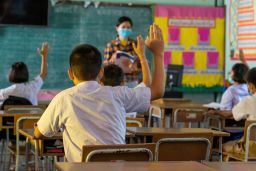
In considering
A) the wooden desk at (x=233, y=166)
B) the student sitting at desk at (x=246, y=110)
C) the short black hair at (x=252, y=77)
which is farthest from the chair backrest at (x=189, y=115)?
the wooden desk at (x=233, y=166)

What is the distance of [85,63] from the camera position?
335 centimetres

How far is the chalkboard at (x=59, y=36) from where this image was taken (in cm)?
930

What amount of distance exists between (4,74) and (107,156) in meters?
6.56

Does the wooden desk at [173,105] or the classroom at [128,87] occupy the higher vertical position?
the classroom at [128,87]

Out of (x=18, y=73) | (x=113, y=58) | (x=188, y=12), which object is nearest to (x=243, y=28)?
(x=188, y=12)

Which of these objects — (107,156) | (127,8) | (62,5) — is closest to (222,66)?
(127,8)

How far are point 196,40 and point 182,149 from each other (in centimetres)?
641

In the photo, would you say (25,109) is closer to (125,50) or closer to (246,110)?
(246,110)

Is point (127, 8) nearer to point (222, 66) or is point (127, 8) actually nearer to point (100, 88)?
point (222, 66)

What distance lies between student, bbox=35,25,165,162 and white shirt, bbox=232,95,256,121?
2100 millimetres

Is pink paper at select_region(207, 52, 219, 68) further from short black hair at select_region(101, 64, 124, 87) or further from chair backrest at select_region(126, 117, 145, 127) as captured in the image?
chair backrest at select_region(126, 117, 145, 127)

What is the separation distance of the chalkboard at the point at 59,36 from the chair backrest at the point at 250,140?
16.2 feet

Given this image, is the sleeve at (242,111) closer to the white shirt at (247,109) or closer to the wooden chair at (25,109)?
the white shirt at (247,109)

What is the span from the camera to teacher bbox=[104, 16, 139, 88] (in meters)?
7.18
